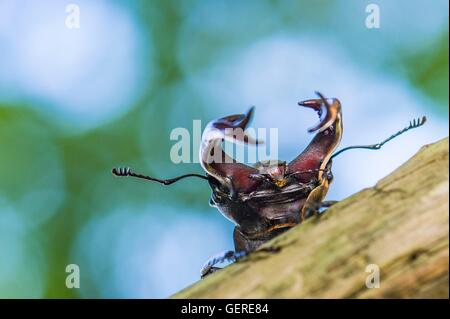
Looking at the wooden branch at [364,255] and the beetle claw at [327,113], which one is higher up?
the beetle claw at [327,113]

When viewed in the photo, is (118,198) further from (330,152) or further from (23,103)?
(330,152)

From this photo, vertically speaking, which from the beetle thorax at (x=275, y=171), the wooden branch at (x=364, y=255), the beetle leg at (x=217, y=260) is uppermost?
the beetle thorax at (x=275, y=171)

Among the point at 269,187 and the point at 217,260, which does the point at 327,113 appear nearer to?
the point at 269,187

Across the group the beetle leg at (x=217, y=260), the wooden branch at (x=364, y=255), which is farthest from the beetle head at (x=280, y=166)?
the wooden branch at (x=364, y=255)

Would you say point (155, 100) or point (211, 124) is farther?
point (155, 100)

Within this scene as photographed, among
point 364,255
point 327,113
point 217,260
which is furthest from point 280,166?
point 364,255

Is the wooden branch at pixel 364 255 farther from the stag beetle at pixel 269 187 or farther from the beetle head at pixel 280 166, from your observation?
the stag beetle at pixel 269 187

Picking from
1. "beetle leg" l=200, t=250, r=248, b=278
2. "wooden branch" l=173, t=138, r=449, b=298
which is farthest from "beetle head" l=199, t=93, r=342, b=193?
"wooden branch" l=173, t=138, r=449, b=298
